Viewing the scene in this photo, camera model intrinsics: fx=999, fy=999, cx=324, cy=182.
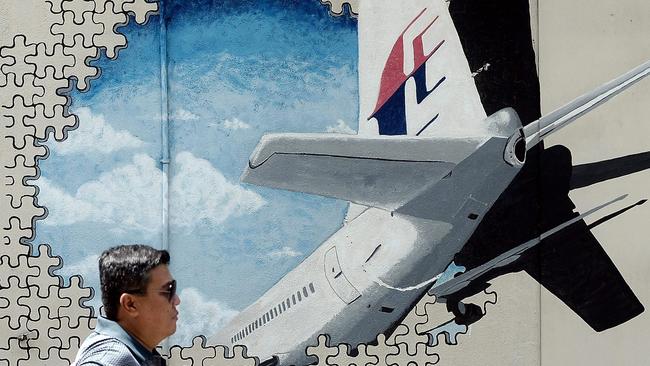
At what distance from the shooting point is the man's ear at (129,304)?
285cm

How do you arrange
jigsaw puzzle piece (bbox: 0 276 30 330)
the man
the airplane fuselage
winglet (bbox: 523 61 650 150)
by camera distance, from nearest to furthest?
the man
jigsaw puzzle piece (bbox: 0 276 30 330)
the airplane fuselage
winglet (bbox: 523 61 650 150)

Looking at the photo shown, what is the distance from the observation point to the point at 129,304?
2.85 m

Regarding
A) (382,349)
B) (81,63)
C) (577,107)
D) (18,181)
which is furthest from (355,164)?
(18,181)

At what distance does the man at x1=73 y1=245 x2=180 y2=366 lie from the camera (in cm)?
283

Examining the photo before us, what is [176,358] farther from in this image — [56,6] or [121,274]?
[121,274]

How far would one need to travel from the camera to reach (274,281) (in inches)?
227

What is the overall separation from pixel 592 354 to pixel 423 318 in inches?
42.1

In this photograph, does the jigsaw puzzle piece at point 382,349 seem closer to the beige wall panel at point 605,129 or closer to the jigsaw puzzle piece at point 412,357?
the jigsaw puzzle piece at point 412,357

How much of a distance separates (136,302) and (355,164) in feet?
9.82

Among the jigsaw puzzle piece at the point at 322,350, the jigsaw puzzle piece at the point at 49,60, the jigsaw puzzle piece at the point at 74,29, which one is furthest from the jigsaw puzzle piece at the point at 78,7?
the jigsaw puzzle piece at the point at 322,350

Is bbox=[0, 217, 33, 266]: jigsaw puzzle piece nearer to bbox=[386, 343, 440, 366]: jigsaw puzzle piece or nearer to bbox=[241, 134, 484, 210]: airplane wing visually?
bbox=[241, 134, 484, 210]: airplane wing

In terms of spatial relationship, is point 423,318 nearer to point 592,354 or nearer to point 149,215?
point 592,354

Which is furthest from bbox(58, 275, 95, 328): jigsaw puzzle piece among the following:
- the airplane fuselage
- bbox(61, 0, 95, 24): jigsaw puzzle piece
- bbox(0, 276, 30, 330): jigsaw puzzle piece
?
bbox(61, 0, 95, 24): jigsaw puzzle piece

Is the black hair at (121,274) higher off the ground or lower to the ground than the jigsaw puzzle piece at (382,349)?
lower
